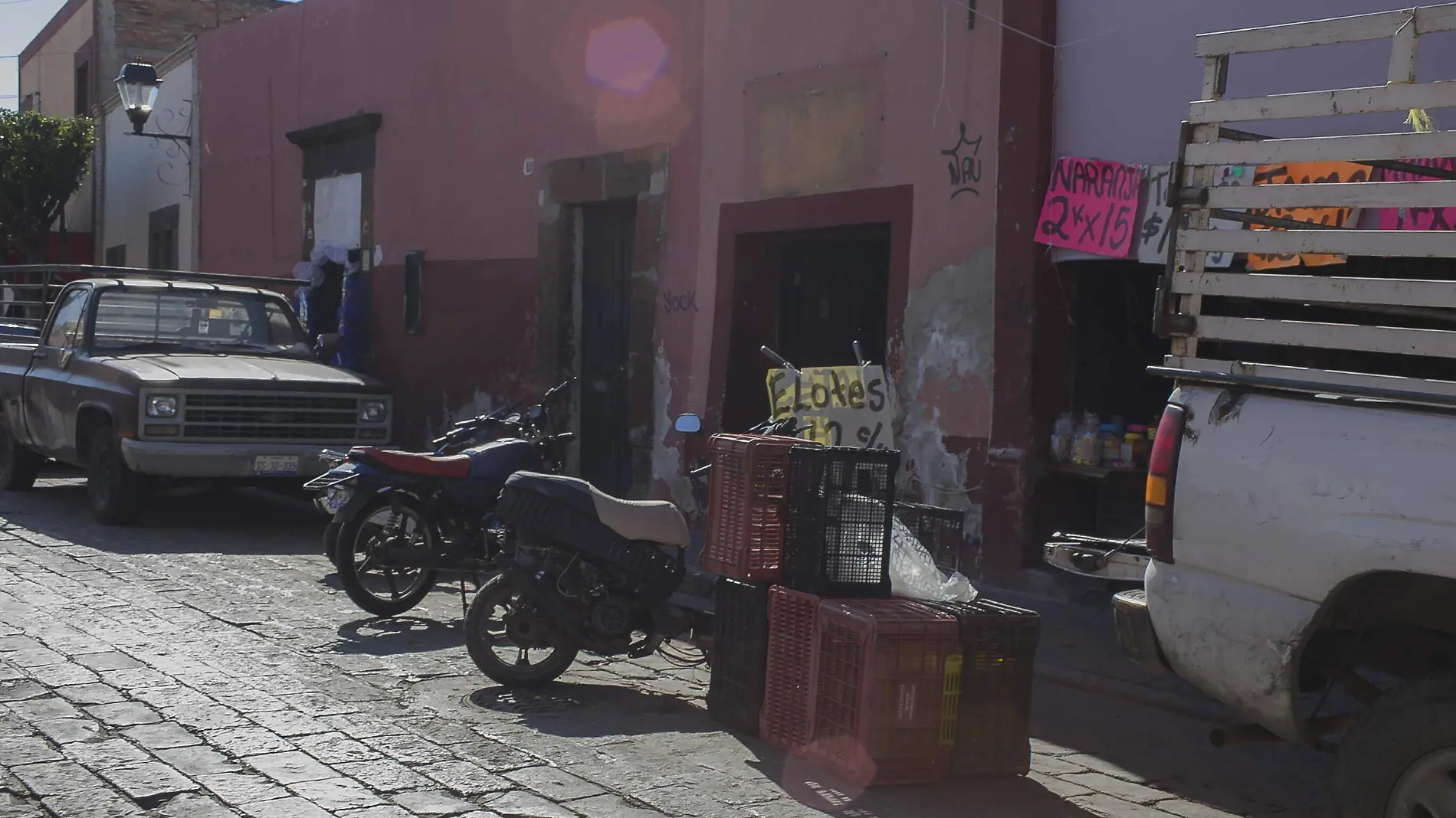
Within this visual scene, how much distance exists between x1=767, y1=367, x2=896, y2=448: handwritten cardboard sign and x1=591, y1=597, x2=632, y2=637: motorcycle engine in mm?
2116

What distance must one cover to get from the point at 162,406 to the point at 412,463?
3666 mm

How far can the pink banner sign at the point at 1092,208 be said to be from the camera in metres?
8.66


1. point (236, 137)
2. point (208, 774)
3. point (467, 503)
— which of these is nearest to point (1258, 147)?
point (208, 774)

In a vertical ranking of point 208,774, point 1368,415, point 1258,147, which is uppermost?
point 1258,147

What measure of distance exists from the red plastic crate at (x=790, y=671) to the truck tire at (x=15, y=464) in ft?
31.1

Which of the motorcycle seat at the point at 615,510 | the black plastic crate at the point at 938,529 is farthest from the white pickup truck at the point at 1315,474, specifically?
the motorcycle seat at the point at 615,510

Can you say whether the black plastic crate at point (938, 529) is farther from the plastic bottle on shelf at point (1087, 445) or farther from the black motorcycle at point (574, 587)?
the plastic bottle on shelf at point (1087, 445)

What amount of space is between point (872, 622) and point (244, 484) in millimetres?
7479

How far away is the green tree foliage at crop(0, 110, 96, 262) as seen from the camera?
26.8 m

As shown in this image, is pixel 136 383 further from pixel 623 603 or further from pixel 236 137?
pixel 236 137

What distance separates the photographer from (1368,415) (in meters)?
4.12

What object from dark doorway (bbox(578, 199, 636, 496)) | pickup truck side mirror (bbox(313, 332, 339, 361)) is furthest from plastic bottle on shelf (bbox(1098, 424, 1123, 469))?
pickup truck side mirror (bbox(313, 332, 339, 361))

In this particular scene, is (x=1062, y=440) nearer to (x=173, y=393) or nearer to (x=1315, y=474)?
(x=1315, y=474)

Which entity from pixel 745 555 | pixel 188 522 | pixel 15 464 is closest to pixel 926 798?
pixel 745 555
